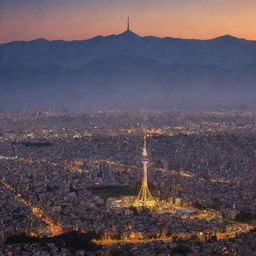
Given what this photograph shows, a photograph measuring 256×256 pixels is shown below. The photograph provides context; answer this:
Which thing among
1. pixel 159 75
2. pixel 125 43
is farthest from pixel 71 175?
pixel 125 43

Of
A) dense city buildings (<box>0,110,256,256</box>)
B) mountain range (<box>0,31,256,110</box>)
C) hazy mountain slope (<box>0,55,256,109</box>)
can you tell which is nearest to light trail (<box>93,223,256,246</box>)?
dense city buildings (<box>0,110,256,256</box>)

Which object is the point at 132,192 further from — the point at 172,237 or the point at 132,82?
the point at 132,82

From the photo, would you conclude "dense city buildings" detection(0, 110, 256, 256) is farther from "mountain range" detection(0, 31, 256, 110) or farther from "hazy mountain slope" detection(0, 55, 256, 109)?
"hazy mountain slope" detection(0, 55, 256, 109)

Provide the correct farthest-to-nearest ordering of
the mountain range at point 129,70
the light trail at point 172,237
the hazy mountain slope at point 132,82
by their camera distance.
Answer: the mountain range at point 129,70 < the hazy mountain slope at point 132,82 < the light trail at point 172,237

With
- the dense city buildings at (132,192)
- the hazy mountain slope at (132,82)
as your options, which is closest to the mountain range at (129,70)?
the hazy mountain slope at (132,82)

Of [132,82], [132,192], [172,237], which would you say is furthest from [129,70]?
[172,237]

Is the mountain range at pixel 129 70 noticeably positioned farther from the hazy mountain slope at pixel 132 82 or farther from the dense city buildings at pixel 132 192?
the dense city buildings at pixel 132 192
